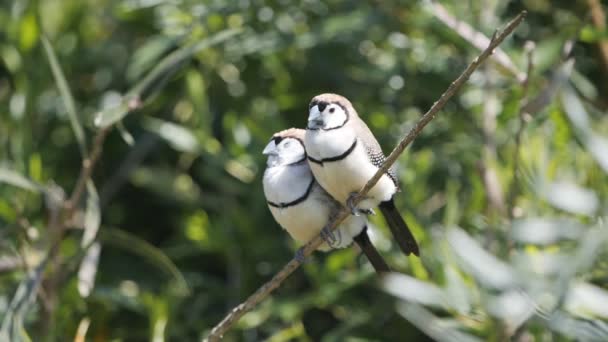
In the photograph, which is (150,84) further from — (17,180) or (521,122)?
(521,122)

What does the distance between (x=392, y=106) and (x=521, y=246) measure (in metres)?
1.63

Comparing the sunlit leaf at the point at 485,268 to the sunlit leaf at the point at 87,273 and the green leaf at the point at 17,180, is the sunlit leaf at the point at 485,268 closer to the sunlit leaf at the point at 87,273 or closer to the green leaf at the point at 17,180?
the green leaf at the point at 17,180

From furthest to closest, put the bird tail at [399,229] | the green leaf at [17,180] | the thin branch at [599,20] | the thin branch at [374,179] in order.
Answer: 1. the thin branch at [599,20]
2. the green leaf at [17,180]
3. the bird tail at [399,229]
4. the thin branch at [374,179]

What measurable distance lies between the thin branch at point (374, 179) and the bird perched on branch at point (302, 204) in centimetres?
6

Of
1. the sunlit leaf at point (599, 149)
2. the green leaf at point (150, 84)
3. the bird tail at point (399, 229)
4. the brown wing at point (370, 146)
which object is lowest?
A: the bird tail at point (399, 229)

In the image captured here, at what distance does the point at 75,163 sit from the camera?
479 cm

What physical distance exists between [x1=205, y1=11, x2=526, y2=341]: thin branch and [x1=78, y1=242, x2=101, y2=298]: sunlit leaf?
1.06m

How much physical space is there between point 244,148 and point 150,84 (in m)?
0.88

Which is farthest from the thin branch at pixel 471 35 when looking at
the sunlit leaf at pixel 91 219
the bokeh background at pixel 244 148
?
the sunlit leaf at pixel 91 219

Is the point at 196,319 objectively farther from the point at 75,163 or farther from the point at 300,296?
the point at 75,163

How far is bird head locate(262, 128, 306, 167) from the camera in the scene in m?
3.19

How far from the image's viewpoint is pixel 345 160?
9.37ft

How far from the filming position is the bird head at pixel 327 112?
2867 mm

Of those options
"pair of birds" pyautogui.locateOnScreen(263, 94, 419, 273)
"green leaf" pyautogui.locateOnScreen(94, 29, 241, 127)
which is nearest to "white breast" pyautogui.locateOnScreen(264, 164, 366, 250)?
"pair of birds" pyautogui.locateOnScreen(263, 94, 419, 273)
